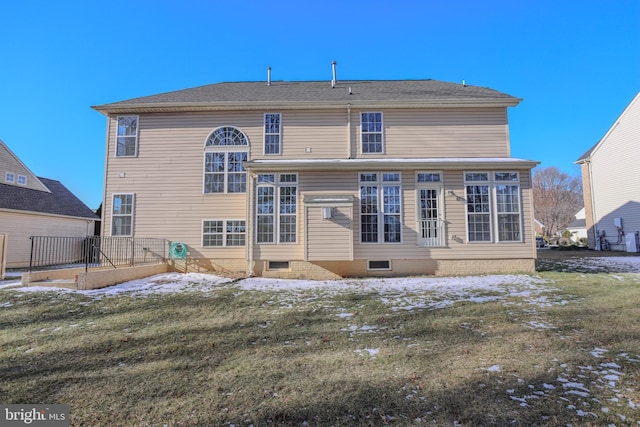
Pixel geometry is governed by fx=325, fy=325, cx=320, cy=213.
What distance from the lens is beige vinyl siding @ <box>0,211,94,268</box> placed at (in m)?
14.6

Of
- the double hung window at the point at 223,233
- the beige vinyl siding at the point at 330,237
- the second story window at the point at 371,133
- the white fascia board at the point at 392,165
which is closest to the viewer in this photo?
the beige vinyl siding at the point at 330,237

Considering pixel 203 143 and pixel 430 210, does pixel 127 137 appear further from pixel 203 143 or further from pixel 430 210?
pixel 430 210

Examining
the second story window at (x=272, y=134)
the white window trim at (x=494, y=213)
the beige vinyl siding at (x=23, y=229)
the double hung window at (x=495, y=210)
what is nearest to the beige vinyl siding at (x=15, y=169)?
the beige vinyl siding at (x=23, y=229)

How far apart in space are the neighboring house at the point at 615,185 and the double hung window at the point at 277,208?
19.5m

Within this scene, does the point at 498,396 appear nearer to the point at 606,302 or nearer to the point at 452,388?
the point at 452,388

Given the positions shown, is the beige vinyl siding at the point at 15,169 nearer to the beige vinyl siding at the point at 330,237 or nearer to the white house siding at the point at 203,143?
the white house siding at the point at 203,143

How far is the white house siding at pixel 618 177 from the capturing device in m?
17.8

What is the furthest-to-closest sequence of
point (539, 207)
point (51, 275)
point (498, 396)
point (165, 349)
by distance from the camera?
point (539, 207) → point (51, 275) → point (165, 349) → point (498, 396)

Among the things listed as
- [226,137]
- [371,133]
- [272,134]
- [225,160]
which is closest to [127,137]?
[226,137]

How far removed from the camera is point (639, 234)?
17.6 metres

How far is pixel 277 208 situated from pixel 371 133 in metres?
4.60

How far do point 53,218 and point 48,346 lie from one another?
1586 centimetres

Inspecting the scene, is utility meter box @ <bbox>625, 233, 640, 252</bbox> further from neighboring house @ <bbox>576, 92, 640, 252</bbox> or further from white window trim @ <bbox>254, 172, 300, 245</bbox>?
white window trim @ <bbox>254, 172, 300, 245</bbox>

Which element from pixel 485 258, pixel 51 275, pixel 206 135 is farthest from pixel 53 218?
pixel 485 258
